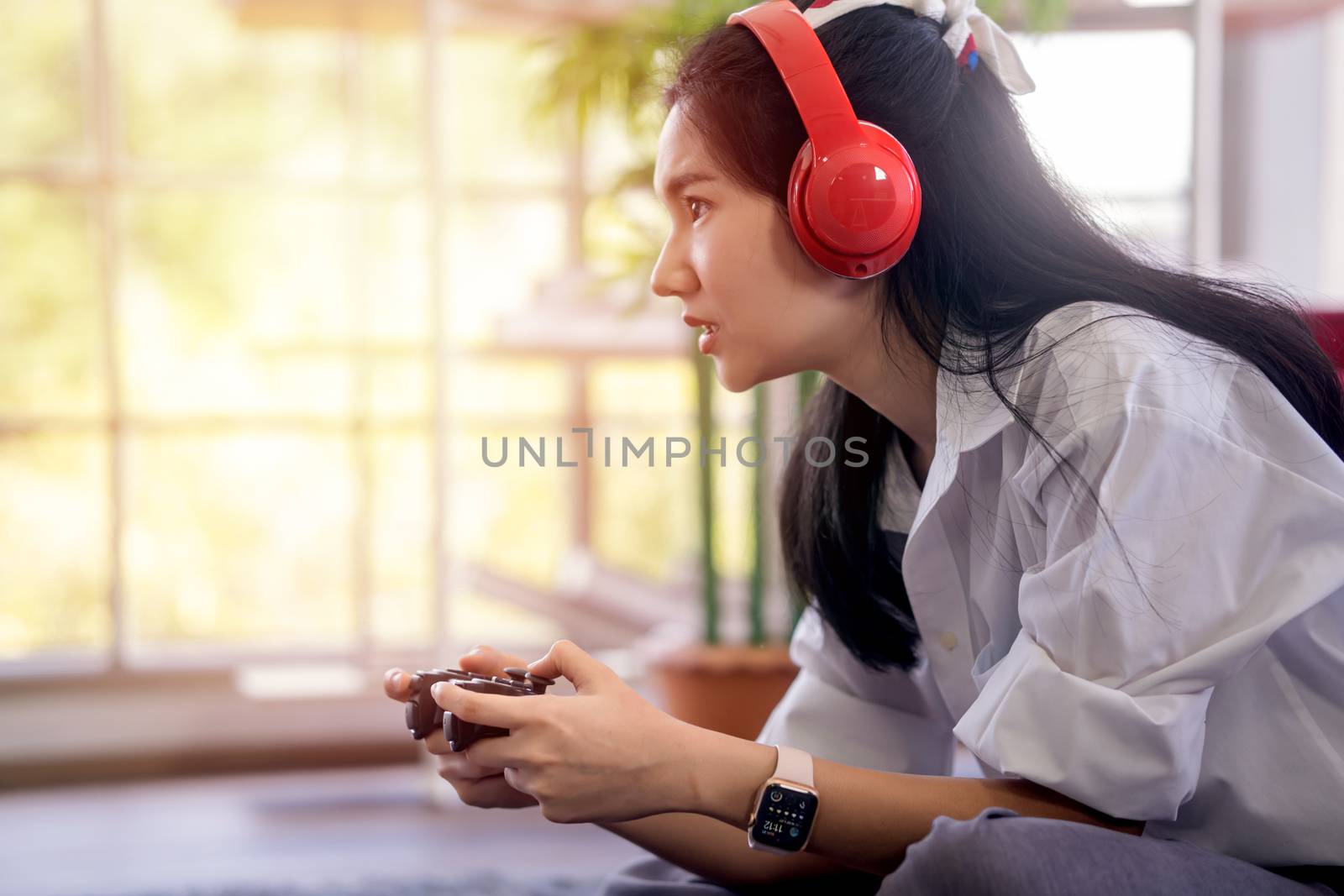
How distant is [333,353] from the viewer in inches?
121

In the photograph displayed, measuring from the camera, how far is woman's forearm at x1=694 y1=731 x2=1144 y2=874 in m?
0.83

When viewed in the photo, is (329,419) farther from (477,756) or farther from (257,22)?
(477,756)

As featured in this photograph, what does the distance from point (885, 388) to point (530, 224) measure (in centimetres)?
228

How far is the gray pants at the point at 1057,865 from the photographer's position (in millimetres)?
734

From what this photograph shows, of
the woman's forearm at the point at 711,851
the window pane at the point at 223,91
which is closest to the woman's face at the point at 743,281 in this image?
the woman's forearm at the point at 711,851

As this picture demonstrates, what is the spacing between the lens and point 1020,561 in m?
0.94

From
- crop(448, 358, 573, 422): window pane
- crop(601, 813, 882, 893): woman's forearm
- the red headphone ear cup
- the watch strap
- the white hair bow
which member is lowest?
crop(601, 813, 882, 893): woman's forearm

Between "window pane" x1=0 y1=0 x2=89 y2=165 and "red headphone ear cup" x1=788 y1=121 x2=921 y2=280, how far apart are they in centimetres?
255

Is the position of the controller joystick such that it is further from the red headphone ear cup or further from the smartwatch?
the red headphone ear cup

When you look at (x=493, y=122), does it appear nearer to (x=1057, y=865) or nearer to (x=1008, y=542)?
(x=1008, y=542)

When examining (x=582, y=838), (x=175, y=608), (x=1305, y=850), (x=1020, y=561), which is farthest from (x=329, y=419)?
(x=1305, y=850)

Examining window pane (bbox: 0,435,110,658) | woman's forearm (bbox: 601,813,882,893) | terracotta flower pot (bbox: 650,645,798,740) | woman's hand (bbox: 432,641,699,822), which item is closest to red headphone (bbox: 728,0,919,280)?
woman's hand (bbox: 432,641,699,822)

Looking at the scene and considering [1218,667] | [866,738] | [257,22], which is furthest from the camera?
[257,22]

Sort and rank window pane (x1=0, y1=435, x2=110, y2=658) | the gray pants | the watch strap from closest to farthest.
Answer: the gray pants → the watch strap → window pane (x1=0, y1=435, x2=110, y2=658)
